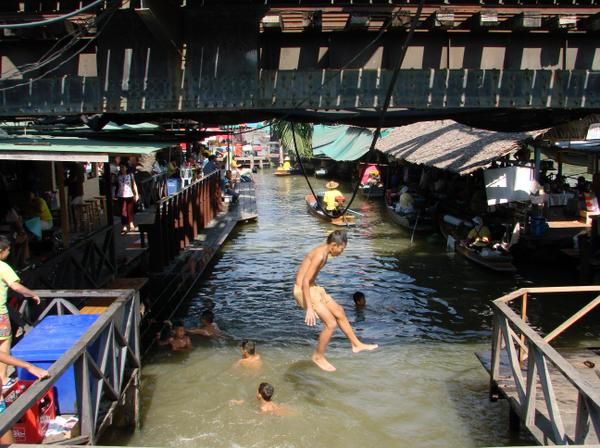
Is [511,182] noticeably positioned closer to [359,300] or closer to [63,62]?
[359,300]

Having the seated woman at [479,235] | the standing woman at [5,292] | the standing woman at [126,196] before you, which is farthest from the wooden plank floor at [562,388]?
the standing woman at [126,196]

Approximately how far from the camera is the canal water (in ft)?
27.8

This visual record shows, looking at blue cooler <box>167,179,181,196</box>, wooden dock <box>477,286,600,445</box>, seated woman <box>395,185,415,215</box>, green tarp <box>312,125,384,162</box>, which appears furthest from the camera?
green tarp <box>312,125,384,162</box>

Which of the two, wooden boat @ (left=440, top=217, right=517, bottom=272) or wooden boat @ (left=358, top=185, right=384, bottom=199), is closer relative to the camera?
wooden boat @ (left=440, top=217, right=517, bottom=272)

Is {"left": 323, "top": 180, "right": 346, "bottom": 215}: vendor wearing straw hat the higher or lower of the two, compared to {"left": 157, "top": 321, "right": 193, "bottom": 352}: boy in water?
higher

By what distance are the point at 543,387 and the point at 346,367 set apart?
5074 mm

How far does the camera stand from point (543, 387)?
19.7 ft

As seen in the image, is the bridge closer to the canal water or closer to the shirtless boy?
the shirtless boy

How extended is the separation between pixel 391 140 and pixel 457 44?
2337 centimetres

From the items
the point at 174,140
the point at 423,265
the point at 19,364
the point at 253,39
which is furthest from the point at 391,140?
the point at 19,364

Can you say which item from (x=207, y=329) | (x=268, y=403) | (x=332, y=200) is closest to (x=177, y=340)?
(x=207, y=329)

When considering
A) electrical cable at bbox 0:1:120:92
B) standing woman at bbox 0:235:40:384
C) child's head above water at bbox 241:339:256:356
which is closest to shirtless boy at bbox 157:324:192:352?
child's head above water at bbox 241:339:256:356

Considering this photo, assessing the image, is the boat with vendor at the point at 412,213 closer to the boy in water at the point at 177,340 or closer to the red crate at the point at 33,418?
the boy in water at the point at 177,340

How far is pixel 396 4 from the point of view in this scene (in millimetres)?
8672
